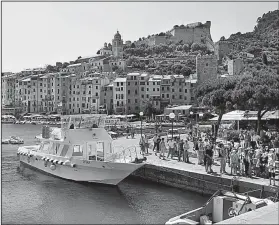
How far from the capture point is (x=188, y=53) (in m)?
135

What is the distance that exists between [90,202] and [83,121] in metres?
5.73

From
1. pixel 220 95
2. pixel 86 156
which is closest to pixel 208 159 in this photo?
pixel 86 156

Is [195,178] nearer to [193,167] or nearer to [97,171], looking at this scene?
[193,167]

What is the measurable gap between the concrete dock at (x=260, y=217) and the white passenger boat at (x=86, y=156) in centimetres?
822

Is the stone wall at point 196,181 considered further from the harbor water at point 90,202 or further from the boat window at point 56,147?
the boat window at point 56,147

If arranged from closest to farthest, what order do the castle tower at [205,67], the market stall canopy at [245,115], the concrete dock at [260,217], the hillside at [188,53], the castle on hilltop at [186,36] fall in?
1. the concrete dock at [260,217]
2. the market stall canopy at [245,115]
3. the castle tower at [205,67]
4. the hillside at [188,53]
5. the castle on hilltop at [186,36]

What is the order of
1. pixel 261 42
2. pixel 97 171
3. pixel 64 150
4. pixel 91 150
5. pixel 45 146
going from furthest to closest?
pixel 261 42, pixel 45 146, pixel 64 150, pixel 91 150, pixel 97 171

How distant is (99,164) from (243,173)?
6.99 m

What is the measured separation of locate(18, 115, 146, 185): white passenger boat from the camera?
761 inches

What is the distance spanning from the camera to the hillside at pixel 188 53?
381ft

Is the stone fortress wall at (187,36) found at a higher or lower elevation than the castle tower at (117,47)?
higher

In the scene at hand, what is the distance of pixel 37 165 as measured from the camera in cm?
2420

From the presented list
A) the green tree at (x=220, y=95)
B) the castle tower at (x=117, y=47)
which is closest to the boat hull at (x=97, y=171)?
the green tree at (x=220, y=95)

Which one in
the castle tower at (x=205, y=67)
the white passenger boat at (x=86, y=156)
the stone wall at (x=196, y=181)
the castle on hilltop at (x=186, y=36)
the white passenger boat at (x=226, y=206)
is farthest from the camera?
the castle on hilltop at (x=186, y=36)
